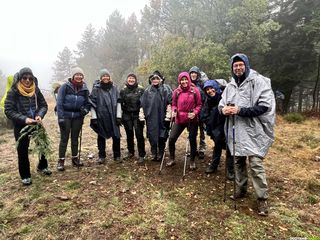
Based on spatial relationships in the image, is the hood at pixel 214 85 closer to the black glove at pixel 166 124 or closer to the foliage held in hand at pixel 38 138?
→ the black glove at pixel 166 124

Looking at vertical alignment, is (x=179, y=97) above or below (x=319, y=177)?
above

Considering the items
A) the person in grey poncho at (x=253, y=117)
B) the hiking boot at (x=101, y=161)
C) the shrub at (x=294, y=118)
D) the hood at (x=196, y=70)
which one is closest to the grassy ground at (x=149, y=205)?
the hiking boot at (x=101, y=161)

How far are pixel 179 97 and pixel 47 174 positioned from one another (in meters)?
3.62

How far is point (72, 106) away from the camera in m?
7.08

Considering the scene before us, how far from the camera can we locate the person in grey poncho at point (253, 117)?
200 inches

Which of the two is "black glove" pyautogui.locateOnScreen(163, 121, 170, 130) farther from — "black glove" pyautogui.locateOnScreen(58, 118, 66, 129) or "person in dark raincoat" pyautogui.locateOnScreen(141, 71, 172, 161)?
"black glove" pyautogui.locateOnScreen(58, 118, 66, 129)

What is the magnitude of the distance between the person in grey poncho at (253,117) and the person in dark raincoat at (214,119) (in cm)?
114

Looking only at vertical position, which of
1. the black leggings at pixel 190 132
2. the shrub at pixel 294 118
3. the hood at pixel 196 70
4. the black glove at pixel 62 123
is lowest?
the shrub at pixel 294 118

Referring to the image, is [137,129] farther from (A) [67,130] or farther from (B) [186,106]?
(A) [67,130]

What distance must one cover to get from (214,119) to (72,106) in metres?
3.36

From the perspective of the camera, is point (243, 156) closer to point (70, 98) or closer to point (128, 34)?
point (70, 98)

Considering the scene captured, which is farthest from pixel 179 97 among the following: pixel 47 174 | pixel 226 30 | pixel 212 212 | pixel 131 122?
pixel 226 30

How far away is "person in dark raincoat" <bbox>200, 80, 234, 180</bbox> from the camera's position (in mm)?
6637

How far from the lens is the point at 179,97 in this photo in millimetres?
7098
